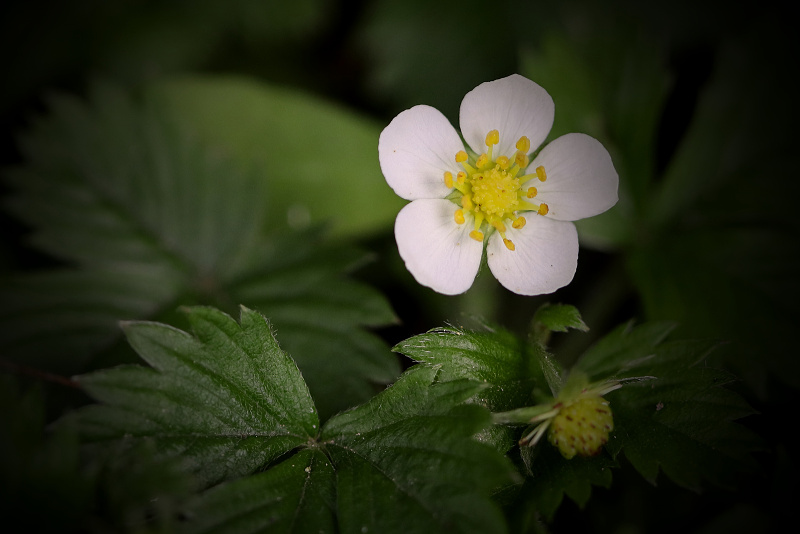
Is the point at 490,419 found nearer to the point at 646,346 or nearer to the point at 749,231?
the point at 646,346

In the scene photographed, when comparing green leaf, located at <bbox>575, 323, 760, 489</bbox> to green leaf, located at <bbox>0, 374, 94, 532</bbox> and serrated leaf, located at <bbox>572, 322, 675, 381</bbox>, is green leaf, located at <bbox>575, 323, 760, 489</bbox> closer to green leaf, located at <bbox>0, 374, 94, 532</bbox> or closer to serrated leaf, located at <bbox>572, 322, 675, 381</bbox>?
serrated leaf, located at <bbox>572, 322, 675, 381</bbox>

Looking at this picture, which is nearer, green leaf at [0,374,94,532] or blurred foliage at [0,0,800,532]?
green leaf at [0,374,94,532]

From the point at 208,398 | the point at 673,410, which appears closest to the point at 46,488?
the point at 208,398

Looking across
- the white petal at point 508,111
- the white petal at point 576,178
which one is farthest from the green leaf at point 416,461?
the white petal at point 508,111

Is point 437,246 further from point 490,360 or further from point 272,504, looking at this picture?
point 272,504

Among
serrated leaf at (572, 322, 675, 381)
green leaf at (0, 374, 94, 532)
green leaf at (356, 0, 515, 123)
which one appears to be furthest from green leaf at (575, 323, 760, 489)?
green leaf at (356, 0, 515, 123)

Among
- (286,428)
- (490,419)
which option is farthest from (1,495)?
(490,419)
